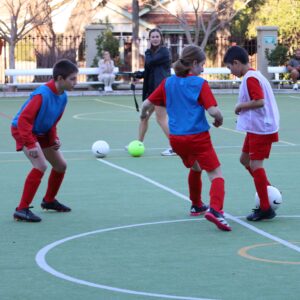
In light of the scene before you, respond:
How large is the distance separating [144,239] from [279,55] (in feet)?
92.6

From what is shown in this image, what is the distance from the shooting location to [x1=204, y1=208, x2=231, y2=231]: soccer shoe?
864 centimetres

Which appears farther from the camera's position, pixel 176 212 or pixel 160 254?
pixel 176 212

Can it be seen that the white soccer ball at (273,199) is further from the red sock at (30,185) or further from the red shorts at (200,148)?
the red sock at (30,185)

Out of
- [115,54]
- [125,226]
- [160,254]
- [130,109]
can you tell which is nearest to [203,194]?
[125,226]

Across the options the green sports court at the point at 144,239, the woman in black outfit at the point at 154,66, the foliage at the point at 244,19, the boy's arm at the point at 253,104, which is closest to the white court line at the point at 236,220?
the green sports court at the point at 144,239

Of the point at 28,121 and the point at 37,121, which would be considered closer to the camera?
the point at 28,121

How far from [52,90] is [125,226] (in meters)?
1.52

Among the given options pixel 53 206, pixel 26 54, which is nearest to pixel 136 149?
pixel 53 206

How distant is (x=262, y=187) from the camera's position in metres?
9.28

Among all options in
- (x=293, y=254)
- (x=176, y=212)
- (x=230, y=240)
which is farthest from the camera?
(x=176, y=212)

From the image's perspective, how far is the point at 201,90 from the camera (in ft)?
29.4

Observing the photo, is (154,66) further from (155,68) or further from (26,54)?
(26,54)

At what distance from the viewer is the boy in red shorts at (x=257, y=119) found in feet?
30.1

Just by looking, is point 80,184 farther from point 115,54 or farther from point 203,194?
point 115,54
